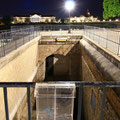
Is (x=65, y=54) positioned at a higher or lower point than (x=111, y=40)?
lower

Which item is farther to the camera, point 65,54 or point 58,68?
point 58,68

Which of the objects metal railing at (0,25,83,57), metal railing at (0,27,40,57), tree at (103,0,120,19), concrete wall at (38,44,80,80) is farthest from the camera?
tree at (103,0,120,19)

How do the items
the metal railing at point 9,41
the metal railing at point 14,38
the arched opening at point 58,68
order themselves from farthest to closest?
the arched opening at point 58,68 → the metal railing at point 14,38 → the metal railing at point 9,41

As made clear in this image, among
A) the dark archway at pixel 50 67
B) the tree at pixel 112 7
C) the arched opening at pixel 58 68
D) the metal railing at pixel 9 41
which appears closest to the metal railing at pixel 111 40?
the metal railing at pixel 9 41

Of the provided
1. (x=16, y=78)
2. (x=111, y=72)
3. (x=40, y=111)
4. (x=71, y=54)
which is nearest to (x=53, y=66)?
(x=71, y=54)

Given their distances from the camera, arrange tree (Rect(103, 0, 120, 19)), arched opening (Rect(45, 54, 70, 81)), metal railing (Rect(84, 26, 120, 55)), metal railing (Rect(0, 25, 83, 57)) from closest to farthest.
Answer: metal railing (Rect(84, 26, 120, 55)) → metal railing (Rect(0, 25, 83, 57)) → arched opening (Rect(45, 54, 70, 81)) → tree (Rect(103, 0, 120, 19))

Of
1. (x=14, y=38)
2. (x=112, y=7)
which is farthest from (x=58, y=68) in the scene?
(x=112, y=7)

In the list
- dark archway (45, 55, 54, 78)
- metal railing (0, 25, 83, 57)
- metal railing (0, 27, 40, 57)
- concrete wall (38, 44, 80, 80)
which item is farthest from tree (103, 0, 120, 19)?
metal railing (0, 27, 40, 57)

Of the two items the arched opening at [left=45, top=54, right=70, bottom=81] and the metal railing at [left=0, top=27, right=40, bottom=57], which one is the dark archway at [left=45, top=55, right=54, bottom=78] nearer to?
A: the arched opening at [left=45, top=54, right=70, bottom=81]

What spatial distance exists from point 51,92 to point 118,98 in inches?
112

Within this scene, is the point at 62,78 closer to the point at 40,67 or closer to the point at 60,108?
the point at 40,67

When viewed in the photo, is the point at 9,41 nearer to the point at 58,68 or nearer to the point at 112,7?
the point at 58,68

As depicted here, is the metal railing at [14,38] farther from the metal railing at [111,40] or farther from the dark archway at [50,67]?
the dark archway at [50,67]

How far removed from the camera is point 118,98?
4418 millimetres
